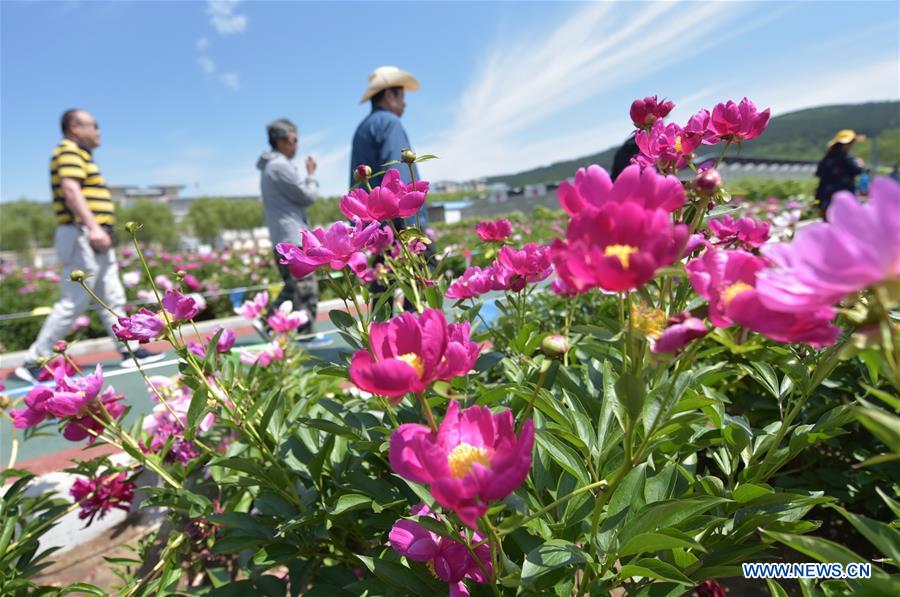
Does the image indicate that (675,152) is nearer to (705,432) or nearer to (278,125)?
(705,432)

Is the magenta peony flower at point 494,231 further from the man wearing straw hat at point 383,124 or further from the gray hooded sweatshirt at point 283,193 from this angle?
the gray hooded sweatshirt at point 283,193

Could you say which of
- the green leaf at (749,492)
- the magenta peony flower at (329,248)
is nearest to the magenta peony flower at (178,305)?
the magenta peony flower at (329,248)

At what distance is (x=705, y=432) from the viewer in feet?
3.31

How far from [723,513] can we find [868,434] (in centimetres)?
82

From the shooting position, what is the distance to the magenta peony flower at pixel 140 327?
1041mm

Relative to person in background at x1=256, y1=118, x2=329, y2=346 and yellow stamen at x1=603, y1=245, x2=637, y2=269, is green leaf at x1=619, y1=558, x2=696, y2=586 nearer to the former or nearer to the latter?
yellow stamen at x1=603, y1=245, x2=637, y2=269

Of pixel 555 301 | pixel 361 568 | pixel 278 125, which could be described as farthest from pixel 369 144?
pixel 361 568

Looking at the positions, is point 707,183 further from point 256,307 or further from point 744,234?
point 256,307

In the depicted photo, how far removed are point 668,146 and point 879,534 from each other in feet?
2.20

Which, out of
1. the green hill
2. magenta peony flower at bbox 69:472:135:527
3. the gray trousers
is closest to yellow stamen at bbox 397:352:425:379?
magenta peony flower at bbox 69:472:135:527

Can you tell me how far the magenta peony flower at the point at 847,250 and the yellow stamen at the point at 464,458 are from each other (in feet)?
1.16

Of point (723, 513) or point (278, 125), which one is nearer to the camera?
point (723, 513)

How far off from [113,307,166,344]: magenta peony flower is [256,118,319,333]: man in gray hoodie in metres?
2.66

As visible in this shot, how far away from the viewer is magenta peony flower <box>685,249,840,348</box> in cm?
46
